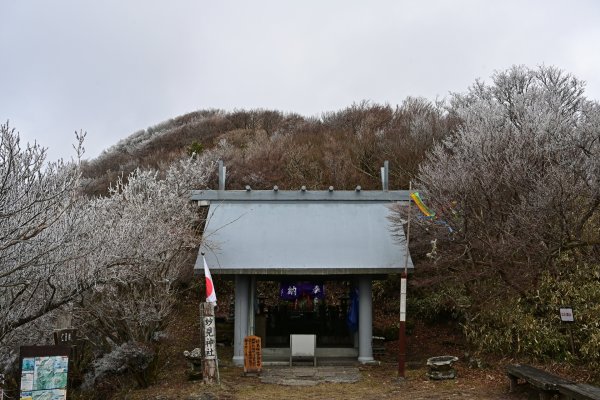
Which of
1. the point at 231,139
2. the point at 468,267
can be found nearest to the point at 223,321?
the point at 468,267

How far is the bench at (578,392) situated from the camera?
23.3 ft

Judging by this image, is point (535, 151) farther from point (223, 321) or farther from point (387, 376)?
point (223, 321)

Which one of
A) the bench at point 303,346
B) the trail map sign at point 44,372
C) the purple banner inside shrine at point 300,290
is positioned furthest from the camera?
the purple banner inside shrine at point 300,290

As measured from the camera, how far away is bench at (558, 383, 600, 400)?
710cm

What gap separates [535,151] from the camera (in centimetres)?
1355

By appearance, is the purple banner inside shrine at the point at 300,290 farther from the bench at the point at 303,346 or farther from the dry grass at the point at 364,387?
the dry grass at the point at 364,387

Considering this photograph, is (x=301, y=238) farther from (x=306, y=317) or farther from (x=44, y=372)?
(x=44, y=372)

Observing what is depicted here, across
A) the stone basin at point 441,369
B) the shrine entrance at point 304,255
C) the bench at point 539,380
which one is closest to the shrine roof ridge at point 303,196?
the shrine entrance at point 304,255

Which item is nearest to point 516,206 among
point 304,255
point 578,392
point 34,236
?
point 304,255

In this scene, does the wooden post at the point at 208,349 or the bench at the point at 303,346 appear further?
the bench at the point at 303,346

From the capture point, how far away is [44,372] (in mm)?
7641

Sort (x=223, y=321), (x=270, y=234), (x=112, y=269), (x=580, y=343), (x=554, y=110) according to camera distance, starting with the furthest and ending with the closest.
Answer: (x=554, y=110)
(x=223, y=321)
(x=270, y=234)
(x=580, y=343)
(x=112, y=269)

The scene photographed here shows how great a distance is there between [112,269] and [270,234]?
15.6ft

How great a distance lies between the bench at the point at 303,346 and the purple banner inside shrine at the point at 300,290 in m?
1.90
